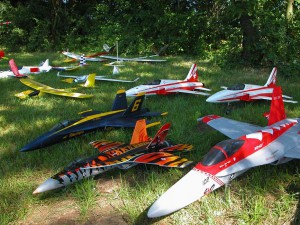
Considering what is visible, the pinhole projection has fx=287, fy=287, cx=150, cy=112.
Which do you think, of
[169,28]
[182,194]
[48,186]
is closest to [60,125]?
[48,186]

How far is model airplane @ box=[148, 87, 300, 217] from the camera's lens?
4.18 metres

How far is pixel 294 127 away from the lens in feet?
20.5

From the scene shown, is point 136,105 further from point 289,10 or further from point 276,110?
point 289,10

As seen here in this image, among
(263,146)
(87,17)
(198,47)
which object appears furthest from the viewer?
(87,17)

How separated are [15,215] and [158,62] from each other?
51.0 feet

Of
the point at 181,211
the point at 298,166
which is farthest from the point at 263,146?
the point at 181,211

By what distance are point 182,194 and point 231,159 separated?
120 cm

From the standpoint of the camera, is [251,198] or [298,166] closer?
[251,198]

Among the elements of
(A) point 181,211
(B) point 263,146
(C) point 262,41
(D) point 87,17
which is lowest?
(A) point 181,211

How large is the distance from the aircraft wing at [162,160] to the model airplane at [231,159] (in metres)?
0.54

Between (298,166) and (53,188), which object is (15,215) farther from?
(298,166)

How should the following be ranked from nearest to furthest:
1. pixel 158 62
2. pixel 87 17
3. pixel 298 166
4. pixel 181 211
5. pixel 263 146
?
pixel 181 211 < pixel 263 146 < pixel 298 166 < pixel 158 62 < pixel 87 17

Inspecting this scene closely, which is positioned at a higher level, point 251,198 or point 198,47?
point 198,47

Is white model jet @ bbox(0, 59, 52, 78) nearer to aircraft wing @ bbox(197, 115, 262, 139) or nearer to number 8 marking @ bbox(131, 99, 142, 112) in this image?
number 8 marking @ bbox(131, 99, 142, 112)
